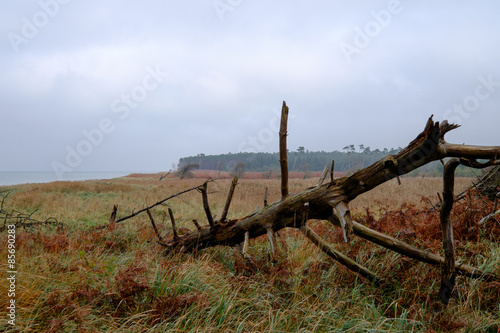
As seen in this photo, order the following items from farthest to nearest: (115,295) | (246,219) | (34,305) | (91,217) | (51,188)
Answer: (51,188) < (91,217) < (246,219) < (115,295) < (34,305)

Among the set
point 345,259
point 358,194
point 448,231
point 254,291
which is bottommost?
point 254,291

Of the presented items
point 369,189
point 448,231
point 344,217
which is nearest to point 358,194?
point 369,189

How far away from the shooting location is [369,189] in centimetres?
296

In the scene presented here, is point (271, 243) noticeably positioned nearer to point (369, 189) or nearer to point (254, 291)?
point (254, 291)

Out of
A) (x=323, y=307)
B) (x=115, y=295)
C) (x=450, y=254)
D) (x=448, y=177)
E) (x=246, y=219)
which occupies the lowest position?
(x=323, y=307)

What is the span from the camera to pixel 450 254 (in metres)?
2.92

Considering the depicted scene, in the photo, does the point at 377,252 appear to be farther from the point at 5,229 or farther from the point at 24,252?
the point at 5,229

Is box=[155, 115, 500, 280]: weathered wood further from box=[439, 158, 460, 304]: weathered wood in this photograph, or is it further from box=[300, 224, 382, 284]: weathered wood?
box=[300, 224, 382, 284]: weathered wood

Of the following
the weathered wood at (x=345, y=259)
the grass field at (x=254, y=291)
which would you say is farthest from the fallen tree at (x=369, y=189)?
the grass field at (x=254, y=291)

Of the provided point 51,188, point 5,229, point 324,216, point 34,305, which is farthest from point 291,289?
point 51,188

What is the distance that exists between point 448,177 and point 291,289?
1.90 metres

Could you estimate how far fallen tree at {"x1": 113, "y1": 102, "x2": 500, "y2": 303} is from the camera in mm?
2662

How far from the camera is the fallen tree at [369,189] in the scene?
266 centimetres

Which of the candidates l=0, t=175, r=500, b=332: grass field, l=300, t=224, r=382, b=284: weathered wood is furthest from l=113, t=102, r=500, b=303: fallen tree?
l=0, t=175, r=500, b=332: grass field
